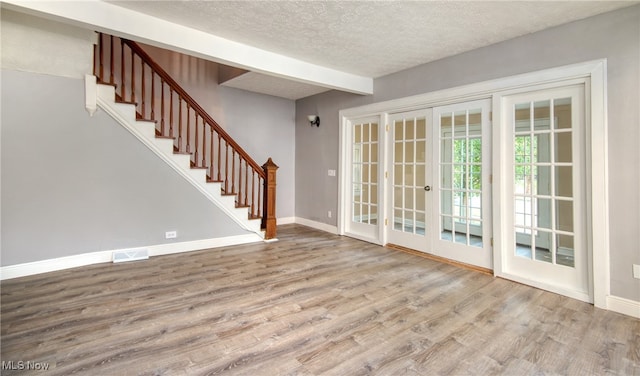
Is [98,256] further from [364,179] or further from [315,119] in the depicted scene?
[315,119]

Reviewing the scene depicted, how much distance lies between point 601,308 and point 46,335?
4534 millimetres

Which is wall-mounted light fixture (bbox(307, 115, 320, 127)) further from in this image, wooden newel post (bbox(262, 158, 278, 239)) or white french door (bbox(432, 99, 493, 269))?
white french door (bbox(432, 99, 493, 269))

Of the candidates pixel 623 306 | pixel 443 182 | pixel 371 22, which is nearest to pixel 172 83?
pixel 371 22

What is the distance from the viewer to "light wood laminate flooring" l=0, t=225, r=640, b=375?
1.91 metres

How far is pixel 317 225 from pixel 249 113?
2634mm

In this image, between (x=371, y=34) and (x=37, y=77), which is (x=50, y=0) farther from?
(x=371, y=34)

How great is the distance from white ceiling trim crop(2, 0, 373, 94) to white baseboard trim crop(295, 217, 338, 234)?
2.59 metres

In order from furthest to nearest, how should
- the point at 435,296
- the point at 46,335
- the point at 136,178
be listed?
the point at 136,178, the point at 435,296, the point at 46,335

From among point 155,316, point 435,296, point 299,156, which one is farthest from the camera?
point 299,156

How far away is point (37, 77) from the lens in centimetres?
331

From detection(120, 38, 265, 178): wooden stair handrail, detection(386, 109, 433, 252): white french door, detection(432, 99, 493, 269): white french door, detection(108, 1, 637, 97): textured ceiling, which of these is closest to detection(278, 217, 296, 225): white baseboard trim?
detection(120, 38, 265, 178): wooden stair handrail

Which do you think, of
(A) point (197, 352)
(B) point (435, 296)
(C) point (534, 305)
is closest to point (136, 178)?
(A) point (197, 352)

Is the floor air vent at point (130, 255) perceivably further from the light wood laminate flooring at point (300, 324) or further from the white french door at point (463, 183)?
the white french door at point (463, 183)

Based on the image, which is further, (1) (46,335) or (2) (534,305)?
(2) (534,305)
